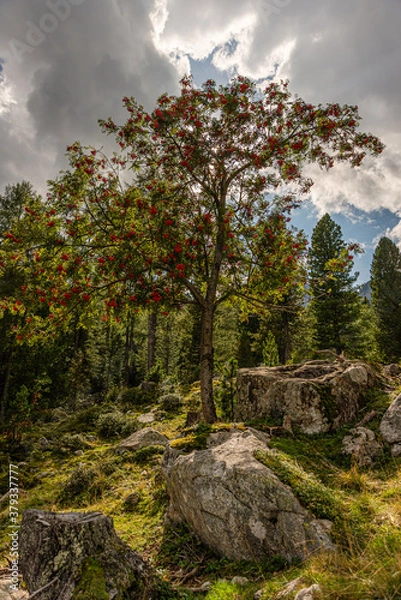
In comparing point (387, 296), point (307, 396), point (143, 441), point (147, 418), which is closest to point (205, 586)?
point (307, 396)

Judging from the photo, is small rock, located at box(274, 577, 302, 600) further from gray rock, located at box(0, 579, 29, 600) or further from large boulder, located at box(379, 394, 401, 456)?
large boulder, located at box(379, 394, 401, 456)

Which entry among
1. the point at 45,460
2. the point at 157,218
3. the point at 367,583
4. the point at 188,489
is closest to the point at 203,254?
the point at 157,218

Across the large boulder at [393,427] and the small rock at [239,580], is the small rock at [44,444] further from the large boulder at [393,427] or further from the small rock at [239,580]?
the large boulder at [393,427]

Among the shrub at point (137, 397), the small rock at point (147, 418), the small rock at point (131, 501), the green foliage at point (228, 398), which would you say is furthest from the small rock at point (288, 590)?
the shrub at point (137, 397)

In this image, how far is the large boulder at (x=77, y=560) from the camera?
2773mm

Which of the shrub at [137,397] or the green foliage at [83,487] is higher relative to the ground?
the shrub at [137,397]

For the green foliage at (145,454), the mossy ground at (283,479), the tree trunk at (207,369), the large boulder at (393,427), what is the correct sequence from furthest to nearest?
the green foliage at (145,454) → the tree trunk at (207,369) → the large boulder at (393,427) → the mossy ground at (283,479)

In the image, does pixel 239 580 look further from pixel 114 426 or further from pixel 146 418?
pixel 146 418

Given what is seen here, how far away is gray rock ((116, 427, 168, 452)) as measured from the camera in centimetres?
978

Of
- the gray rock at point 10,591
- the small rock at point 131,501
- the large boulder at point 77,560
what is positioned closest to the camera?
the large boulder at point 77,560

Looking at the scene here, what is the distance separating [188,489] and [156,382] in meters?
15.4

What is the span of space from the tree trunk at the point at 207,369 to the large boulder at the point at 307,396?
0.89m

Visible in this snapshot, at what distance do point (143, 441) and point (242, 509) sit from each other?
6616 mm

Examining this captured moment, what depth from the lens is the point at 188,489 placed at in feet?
15.7
